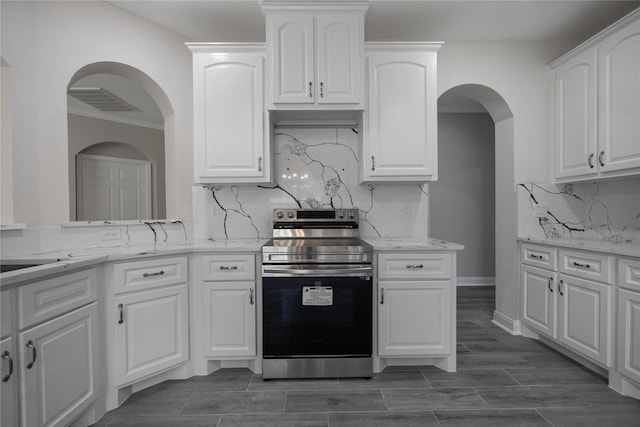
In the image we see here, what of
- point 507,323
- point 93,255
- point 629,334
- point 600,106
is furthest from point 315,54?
point 507,323

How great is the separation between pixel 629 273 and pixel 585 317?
0.45m

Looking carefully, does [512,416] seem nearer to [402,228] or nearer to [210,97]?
[402,228]

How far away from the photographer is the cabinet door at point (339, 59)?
244cm

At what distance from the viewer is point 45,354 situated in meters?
1.51

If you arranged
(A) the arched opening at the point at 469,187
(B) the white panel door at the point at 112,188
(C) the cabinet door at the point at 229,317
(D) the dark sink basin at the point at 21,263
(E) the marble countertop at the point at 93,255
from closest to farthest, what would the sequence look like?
(E) the marble countertop at the point at 93,255, (D) the dark sink basin at the point at 21,263, (C) the cabinet door at the point at 229,317, (B) the white panel door at the point at 112,188, (A) the arched opening at the point at 469,187

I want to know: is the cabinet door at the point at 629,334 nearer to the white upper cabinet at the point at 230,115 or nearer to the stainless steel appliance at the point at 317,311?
the stainless steel appliance at the point at 317,311

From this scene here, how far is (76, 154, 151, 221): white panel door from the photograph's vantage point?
15.4 feet

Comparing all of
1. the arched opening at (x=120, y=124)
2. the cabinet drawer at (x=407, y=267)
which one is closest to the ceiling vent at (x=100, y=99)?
the arched opening at (x=120, y=124)

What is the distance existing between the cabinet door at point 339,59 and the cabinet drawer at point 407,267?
45.6 inches

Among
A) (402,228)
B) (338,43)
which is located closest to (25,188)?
(338,43)

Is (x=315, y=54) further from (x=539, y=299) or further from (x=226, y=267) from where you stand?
(x=539, y=299)

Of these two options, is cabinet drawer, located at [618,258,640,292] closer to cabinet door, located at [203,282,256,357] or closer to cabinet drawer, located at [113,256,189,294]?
cabinet door, located at [203,282,256,357]

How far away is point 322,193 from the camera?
2.97 m

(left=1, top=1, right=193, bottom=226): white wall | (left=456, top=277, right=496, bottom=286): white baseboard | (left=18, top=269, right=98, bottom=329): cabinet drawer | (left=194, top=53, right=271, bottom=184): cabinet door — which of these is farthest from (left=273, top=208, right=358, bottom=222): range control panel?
(left=456, top=277, right=496, bottom=286): white baseboard
